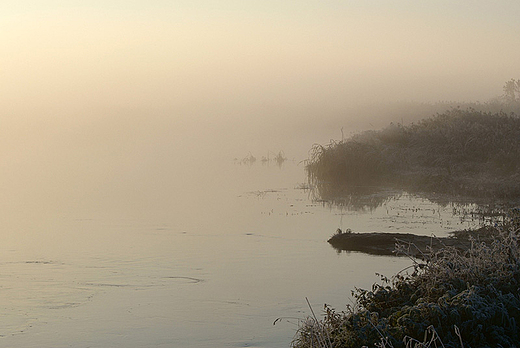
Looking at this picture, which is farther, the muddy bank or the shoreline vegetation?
A: the muddy bank

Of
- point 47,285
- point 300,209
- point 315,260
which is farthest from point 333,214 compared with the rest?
point 47,285

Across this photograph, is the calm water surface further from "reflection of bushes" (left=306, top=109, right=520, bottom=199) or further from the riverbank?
"reflection of bushes" (left=306, top=109, right=520, bottom=199)

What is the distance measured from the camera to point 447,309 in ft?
26.5

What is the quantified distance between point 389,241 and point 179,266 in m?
4.85

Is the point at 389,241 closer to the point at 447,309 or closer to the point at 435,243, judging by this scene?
the point at 435,243

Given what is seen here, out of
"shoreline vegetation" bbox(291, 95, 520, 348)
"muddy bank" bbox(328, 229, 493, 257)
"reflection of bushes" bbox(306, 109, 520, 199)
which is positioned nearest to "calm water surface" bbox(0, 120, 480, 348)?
"muddy bank" bbox(328, 229, 493, 257)

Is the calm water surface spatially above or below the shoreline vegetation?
below

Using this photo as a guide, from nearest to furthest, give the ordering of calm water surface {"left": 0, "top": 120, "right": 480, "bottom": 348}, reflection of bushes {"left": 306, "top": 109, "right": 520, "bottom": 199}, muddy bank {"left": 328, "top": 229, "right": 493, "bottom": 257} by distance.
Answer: calm water surface {"left": 0, "top": 120, "right": 480, "bottom": 348}, muddy bank {"left": 328, "top": 229, "right": 493, "bottom": 257}, reflection of bushes {"left": 306, "top": 109, "right": 520, "bottom": 199}

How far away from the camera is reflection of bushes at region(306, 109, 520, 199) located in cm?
3338

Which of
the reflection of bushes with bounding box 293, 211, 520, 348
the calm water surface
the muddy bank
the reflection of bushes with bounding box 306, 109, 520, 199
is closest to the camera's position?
the reflection of bushes with bounding box 293, 211, 520, 348

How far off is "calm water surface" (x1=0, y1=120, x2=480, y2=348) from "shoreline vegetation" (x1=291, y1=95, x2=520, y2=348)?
1235 millimetres

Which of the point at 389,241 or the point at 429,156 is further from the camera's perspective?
the point at 429,156

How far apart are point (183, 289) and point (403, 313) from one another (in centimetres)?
599

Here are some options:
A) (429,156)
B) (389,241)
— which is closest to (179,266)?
(389,241)
